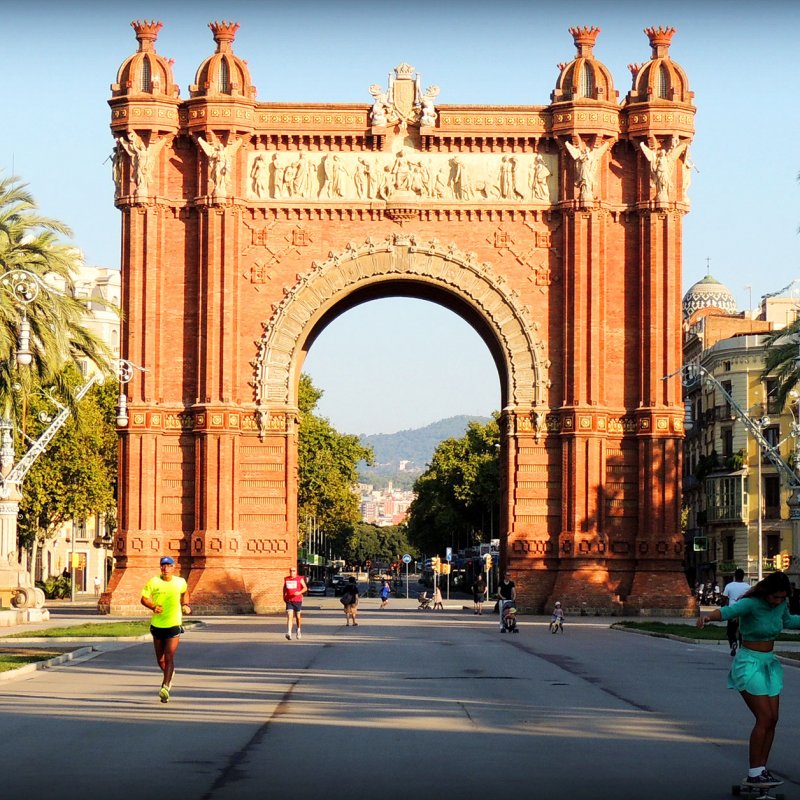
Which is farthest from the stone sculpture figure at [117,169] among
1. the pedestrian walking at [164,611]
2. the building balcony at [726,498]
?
the building balcony at [726,498]

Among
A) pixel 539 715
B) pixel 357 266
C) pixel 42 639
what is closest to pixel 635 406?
pixel 357 266

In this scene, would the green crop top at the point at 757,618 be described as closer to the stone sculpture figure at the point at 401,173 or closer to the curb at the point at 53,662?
the curb at the point at 53,662

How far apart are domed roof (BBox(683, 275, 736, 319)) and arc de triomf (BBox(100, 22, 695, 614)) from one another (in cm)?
7633

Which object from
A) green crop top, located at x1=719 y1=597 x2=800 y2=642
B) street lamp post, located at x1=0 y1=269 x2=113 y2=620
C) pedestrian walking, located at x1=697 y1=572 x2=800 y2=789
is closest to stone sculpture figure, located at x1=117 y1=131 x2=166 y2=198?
street lamp post, located at x1=0 y1=269 x2=113 y2=620

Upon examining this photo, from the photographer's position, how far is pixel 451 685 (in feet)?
81.6

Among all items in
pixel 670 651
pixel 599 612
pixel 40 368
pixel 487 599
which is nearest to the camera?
pixel 670 651

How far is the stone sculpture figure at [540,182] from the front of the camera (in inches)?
2288

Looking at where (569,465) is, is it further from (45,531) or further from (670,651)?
(45,531)

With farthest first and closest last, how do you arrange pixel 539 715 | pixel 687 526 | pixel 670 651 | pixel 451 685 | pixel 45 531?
pixel 687 526, pixel 45 531, pixel 670 651, pixel 451 685, pixel 539 715

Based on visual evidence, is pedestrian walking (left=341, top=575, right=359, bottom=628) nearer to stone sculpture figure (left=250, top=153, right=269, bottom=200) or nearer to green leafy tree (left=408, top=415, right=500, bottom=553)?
stone sculpture figure (left=250, top=153, right=269, bottom=200)

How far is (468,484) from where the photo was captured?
120 meters

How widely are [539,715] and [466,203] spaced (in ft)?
129

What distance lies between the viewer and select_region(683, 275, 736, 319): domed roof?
133625mm

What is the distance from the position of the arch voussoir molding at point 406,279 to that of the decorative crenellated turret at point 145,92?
7133mm
